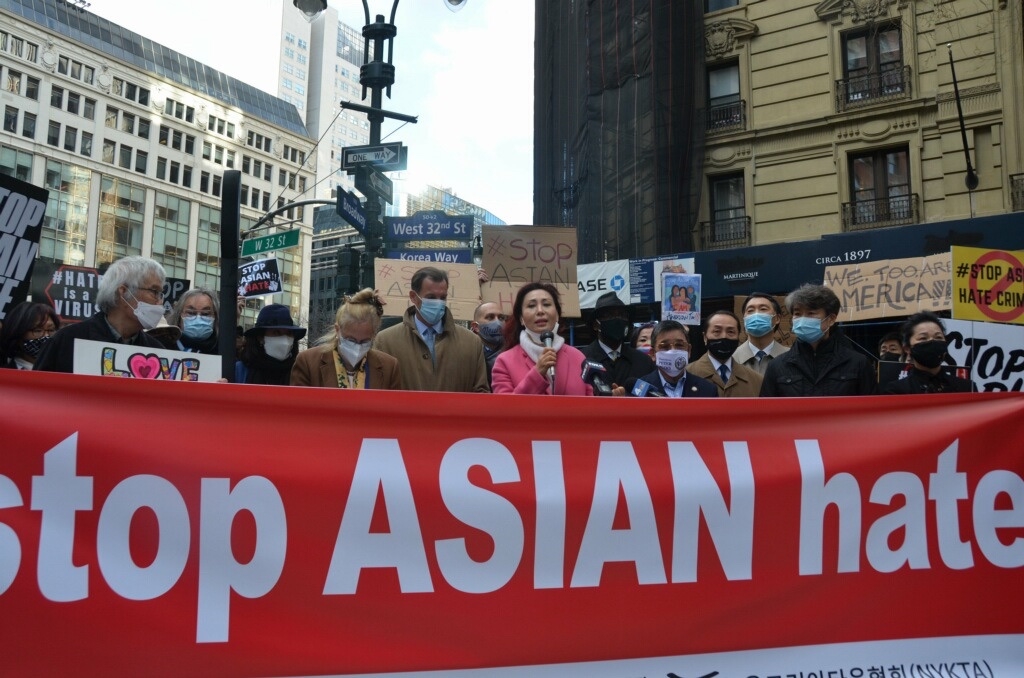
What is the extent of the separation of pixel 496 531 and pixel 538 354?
5.37ft

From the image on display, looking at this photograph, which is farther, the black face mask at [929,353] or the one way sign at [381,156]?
the one way sign at [381,156]

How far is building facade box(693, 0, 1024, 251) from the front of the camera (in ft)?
52.0

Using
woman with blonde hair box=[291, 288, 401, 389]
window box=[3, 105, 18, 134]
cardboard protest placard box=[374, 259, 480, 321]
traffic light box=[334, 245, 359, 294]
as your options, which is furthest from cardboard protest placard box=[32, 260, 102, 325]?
window box=[3, 105, 18, 134]

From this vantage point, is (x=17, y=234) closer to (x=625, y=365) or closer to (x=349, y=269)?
(x=625, y=365)

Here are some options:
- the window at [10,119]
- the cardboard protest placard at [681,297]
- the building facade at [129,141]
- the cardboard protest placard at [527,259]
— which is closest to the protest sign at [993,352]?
the cardboard protest placard at [527,259]

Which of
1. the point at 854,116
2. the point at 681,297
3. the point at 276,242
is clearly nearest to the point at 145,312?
the point at 681,297

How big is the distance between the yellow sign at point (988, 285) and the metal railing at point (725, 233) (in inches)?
454

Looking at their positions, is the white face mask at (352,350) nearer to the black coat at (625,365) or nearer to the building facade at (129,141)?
the black coat at (625,365)

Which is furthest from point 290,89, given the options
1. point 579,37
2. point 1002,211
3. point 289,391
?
point 289,391

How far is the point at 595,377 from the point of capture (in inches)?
164

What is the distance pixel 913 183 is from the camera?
16703 millimetres

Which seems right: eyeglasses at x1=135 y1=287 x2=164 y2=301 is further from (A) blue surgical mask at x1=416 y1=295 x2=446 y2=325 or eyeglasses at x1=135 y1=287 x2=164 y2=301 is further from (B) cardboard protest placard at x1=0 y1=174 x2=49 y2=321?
(A) blue surgical mask at x1=416 y1=295 x2=446 y2=325

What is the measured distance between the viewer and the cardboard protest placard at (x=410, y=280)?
900 centimetres

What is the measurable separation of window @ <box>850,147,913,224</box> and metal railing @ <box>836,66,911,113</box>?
3.52 feet
